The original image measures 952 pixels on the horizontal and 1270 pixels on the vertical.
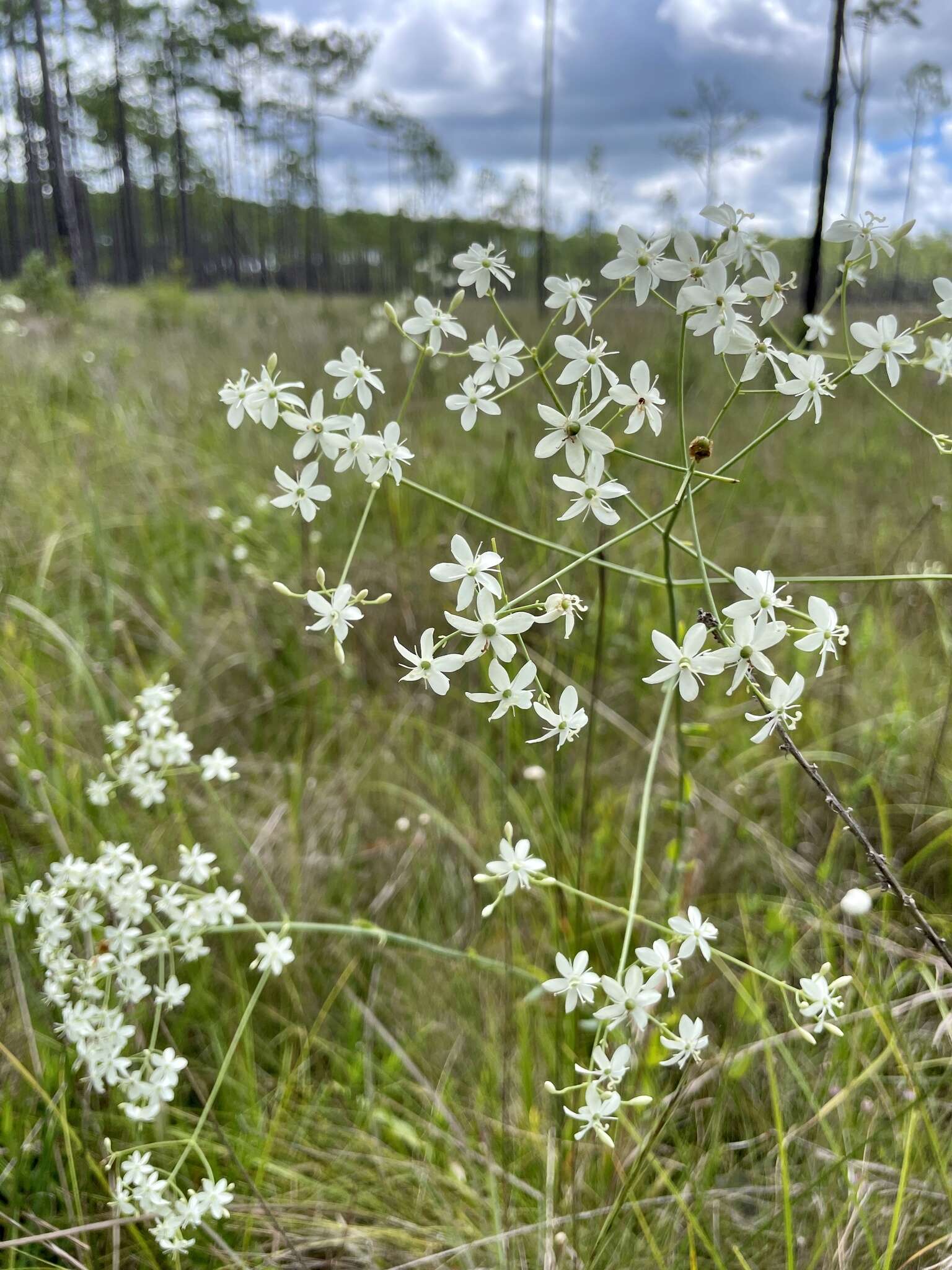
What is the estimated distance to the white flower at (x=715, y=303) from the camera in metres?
0.77

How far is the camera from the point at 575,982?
2.95 ft

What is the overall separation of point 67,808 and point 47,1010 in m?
0.53

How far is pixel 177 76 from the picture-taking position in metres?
29.2

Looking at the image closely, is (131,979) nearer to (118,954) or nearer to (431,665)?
(118,954)

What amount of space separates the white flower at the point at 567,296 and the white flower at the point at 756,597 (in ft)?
1.22

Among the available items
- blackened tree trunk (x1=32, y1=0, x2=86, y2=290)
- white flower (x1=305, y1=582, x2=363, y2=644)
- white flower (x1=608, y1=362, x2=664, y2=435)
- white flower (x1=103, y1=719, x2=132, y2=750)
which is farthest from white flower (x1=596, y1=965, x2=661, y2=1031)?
blackened tree trunk (x1=32, y1=0, x2=86, y2=290)

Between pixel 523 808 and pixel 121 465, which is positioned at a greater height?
pixel 121 465

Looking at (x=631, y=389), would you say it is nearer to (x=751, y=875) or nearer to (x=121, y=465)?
(x=751, y=875)

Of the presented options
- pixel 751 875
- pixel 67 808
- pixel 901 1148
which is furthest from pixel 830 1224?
pixel 67 808

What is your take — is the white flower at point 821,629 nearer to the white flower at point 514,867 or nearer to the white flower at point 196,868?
the white flower at point 514,867

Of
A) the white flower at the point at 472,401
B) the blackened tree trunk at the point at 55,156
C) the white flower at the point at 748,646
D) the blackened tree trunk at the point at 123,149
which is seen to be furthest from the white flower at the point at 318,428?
the blackened tree trunk at the point at 123,149

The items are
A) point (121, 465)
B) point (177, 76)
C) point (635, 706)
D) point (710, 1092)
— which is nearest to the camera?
point (710, 1092)

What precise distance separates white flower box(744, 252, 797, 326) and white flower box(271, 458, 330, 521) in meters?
0.51

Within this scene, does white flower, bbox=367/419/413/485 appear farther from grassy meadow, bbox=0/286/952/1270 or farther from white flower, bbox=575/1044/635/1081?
white flower, bbox=575/1044/635/1081
